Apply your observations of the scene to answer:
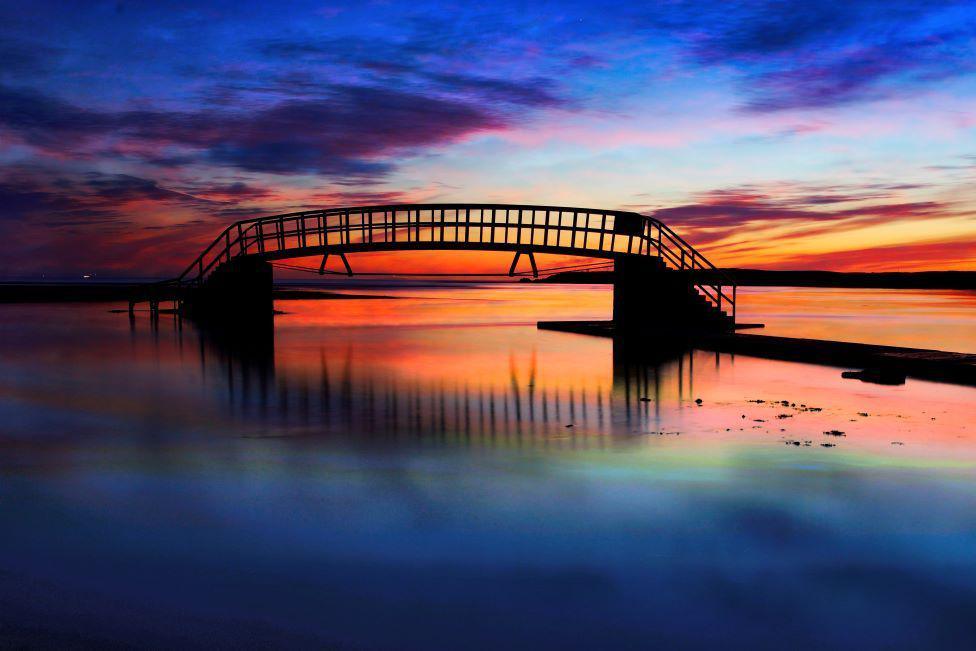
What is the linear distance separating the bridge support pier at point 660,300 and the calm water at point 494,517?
13142 mm

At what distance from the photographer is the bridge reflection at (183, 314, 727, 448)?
617 inches

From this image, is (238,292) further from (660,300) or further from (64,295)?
(64,295)

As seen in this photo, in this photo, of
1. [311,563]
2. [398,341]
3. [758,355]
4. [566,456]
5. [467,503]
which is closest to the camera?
[311,563]

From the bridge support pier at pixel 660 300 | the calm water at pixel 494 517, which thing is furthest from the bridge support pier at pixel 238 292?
the calm water at pixel 494 517

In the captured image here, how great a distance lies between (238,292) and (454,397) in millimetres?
23069

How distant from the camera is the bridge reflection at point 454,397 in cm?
1568

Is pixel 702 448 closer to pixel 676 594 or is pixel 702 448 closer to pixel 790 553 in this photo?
pixel 790 553

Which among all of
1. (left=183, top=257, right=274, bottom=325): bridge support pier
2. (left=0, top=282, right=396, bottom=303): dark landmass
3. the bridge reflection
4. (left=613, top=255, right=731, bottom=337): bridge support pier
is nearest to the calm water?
the bridge reflection

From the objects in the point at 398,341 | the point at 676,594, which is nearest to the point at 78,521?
the point at 676,594

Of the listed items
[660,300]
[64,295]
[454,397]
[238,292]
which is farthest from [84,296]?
[454,397]

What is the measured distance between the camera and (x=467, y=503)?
1040 cm

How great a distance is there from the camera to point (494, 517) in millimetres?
9797

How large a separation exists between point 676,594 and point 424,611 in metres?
2.10

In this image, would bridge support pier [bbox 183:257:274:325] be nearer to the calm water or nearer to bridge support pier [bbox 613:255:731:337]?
bridge support pier [bbox 613:255:731:337]
